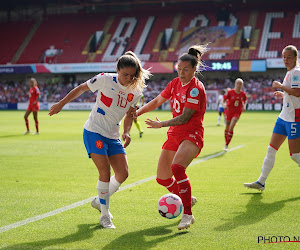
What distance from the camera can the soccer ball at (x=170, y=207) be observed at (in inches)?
216

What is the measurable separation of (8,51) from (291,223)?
57.8 metres

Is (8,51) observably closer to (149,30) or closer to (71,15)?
(71,15)

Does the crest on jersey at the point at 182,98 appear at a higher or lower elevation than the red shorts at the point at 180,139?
higher

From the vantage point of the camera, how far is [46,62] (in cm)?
5516

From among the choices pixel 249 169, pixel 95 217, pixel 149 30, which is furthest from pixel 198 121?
pixel 149 30

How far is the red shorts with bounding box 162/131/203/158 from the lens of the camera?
18.7ft

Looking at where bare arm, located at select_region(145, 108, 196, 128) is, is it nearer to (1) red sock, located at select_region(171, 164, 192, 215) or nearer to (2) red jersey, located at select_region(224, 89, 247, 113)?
(1) red sock, located at select_region(171, 164, 192, 215)

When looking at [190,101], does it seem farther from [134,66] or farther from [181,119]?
[134,66]

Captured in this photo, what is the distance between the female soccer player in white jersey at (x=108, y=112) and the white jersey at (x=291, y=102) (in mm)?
2746

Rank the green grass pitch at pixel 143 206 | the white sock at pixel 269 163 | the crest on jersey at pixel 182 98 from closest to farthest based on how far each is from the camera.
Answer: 1. the green grass pitch at pixel 143 206
2. the crest on jersey at pixel 182 98
3. the white sock at pixel 269 163

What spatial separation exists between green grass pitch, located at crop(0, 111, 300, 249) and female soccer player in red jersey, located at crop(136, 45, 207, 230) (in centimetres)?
48

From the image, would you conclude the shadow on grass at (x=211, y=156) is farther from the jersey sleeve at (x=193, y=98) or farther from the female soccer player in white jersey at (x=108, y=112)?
the jersey sleeve at (x=193, y=98)

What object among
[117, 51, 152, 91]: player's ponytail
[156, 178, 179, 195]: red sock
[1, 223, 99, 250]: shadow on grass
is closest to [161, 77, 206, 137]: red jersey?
[117, 51, 152, 91]: player's ponytail

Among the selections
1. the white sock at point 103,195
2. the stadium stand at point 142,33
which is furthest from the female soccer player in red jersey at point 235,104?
the stadium stand at point 142,33
